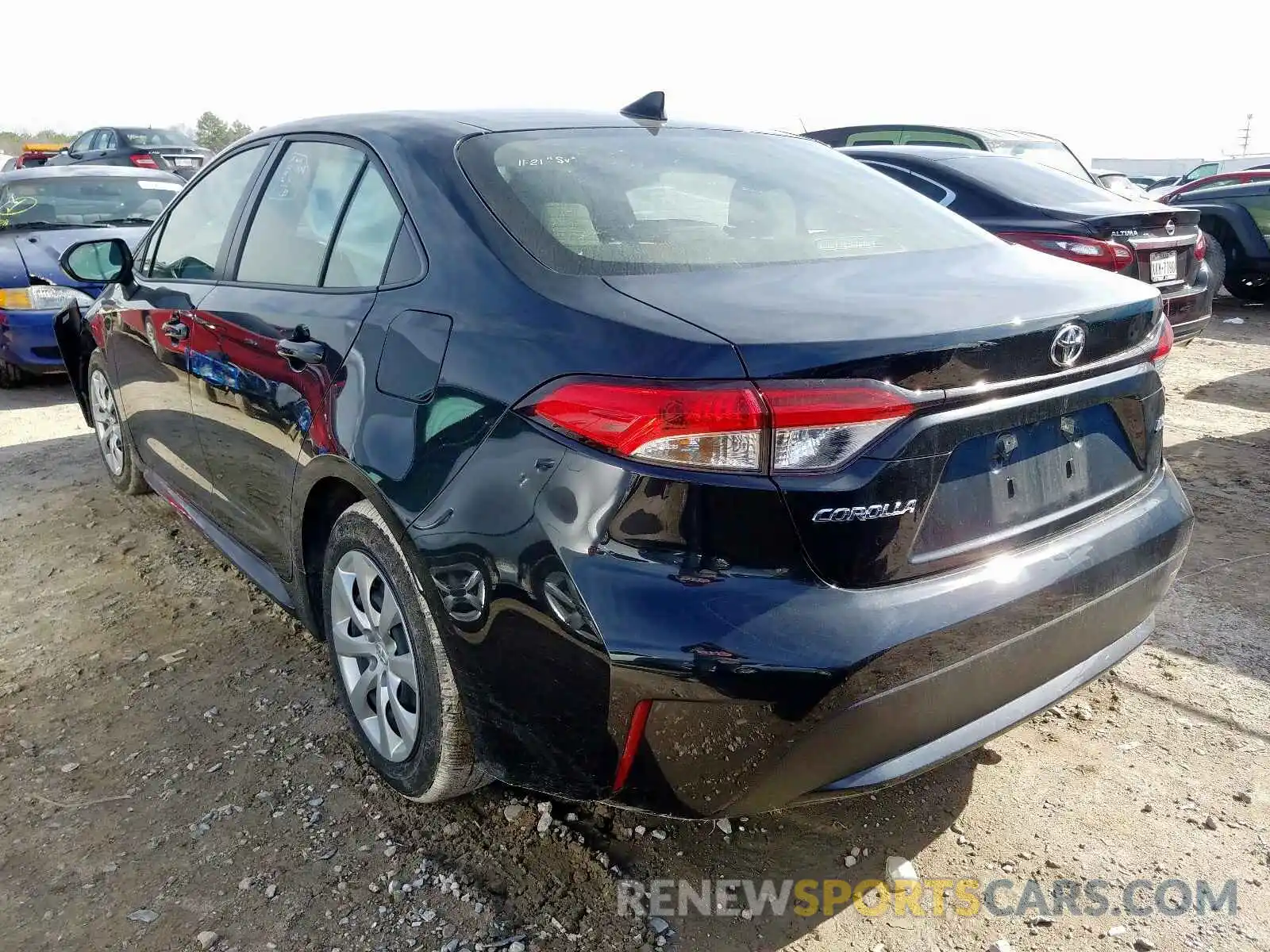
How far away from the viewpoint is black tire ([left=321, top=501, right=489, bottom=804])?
6.79 feet

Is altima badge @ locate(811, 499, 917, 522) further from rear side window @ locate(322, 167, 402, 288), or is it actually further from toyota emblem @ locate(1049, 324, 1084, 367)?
rear side window @ locate(322, 167, 402, 288)

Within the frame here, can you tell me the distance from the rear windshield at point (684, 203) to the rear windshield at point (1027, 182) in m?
3.18

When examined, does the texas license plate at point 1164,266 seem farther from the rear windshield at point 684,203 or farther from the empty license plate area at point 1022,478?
the empty license plate area at point 1022,478

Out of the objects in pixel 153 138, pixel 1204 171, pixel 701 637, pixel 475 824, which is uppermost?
pixel 153 138

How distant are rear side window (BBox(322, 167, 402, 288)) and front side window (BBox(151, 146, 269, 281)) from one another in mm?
739

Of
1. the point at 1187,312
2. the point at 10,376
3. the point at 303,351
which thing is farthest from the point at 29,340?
the point at 1187,312

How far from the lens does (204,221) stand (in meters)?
3.33

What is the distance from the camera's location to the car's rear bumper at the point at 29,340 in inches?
251

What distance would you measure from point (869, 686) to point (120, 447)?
385cm

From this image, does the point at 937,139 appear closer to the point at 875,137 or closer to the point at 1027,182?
the point at 875,137

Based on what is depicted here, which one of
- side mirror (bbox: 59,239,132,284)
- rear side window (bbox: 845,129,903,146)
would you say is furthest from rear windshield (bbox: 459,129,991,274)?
rear side window (bbox: 845,129,903,146)

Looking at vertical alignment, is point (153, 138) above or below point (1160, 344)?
above

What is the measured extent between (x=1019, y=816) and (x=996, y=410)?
1.10 metres

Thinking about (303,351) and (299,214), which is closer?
(303,351)
